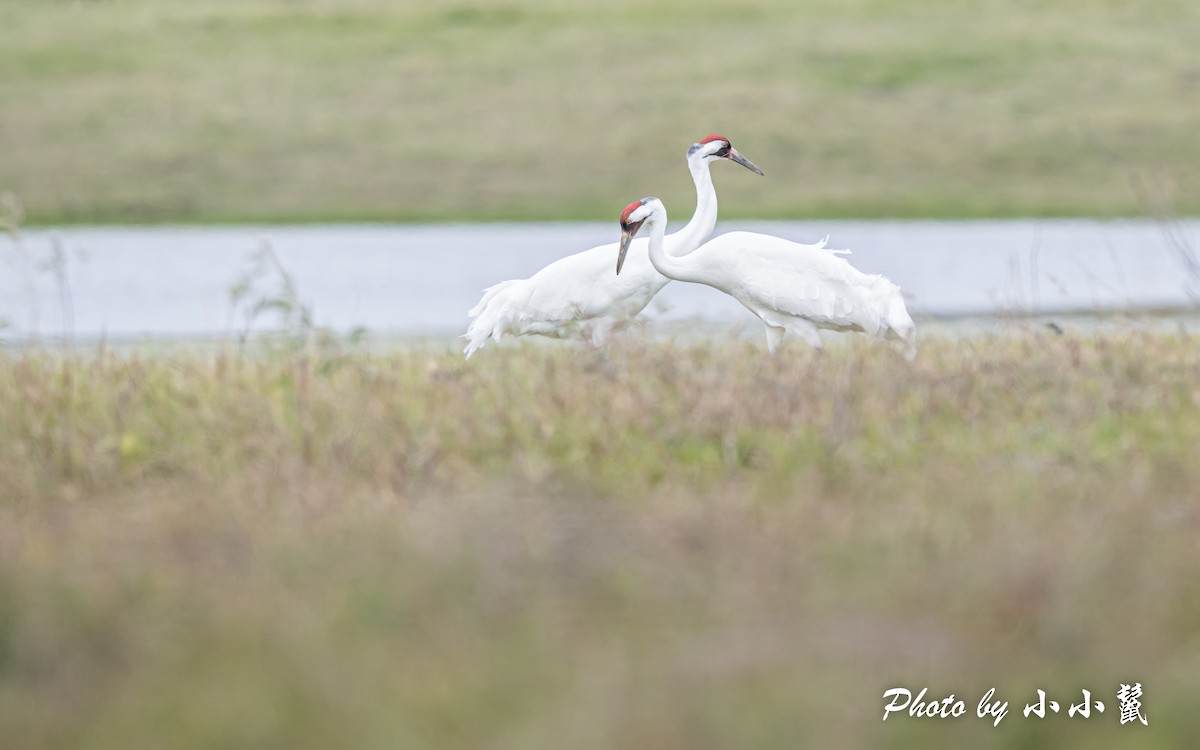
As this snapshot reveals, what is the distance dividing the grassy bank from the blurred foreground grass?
49.8ft

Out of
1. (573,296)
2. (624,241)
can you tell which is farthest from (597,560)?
(573,296)

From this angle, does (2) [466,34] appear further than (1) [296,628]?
Yes

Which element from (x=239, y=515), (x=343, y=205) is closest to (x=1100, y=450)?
(x=239, y=515)

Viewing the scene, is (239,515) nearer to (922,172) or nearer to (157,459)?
(157,459)

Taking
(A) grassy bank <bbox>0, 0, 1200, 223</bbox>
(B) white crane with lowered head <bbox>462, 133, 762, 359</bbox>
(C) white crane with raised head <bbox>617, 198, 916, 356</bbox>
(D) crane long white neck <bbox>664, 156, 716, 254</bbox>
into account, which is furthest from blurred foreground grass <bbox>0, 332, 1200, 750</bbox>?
(A) grassy bank <bbox>0, 0, 1200, 223</bbox>

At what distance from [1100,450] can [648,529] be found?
1.33 m

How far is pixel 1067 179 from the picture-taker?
813 inches

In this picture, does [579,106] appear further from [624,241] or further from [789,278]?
[624,241]

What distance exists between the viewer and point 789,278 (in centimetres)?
611

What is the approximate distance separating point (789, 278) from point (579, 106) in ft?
56.4

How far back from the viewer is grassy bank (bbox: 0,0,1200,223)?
66.5ft

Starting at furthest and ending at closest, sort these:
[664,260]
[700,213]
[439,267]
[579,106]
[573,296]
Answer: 1. [579,106]
2. [439,267]
3. [700,213]
4. [573,296]
5. [664,260]

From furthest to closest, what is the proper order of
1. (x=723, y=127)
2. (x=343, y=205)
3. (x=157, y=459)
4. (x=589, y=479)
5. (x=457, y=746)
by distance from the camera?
(x=723, y=127) < (x=343, y=205) < (x=157, y=459) < (x=589, y=479) < (x=457, y=746)

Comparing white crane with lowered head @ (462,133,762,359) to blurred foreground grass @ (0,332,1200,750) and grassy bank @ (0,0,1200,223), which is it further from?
grassy bank @ (0,0,1200,223)
